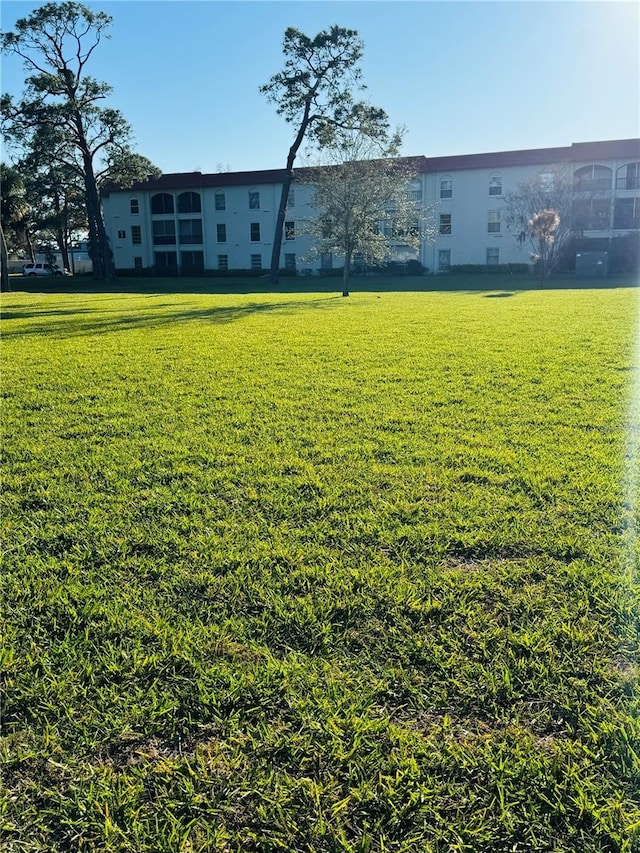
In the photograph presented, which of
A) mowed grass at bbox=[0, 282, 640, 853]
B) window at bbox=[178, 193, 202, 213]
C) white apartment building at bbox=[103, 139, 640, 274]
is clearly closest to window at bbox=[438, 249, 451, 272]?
white apartment building at bbox=[103, 139, 640, 274]

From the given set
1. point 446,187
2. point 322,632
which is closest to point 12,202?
point 446,187

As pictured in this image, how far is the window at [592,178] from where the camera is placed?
140 feet

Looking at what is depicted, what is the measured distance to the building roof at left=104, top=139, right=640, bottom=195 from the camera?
4253cm

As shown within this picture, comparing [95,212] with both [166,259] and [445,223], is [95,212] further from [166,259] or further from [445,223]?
[445,223]

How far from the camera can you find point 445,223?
47.6 m

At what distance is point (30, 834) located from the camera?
1631mm

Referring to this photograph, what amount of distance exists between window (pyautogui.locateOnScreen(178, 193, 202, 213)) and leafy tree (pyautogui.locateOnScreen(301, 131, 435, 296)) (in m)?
27.3

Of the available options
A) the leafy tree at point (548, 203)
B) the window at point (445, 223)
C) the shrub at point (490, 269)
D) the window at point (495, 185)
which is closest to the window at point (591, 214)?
the leafy tree at point (548, 203)

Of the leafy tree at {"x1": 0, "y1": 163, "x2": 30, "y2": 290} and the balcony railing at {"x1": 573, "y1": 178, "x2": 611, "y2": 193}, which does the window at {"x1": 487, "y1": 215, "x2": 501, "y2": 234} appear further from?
the leafy tree at {"x1": 0, "y1": 163, "x2": 30, "y2": 290}

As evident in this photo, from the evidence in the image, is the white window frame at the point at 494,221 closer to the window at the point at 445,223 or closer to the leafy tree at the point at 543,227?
the window at the point at 445,223

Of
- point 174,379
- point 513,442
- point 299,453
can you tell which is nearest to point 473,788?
point 299,453

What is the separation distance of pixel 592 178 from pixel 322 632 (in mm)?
48808

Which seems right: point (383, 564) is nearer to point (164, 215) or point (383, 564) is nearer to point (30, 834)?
point (30, 834)

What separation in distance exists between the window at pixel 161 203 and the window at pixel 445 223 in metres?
23.1
